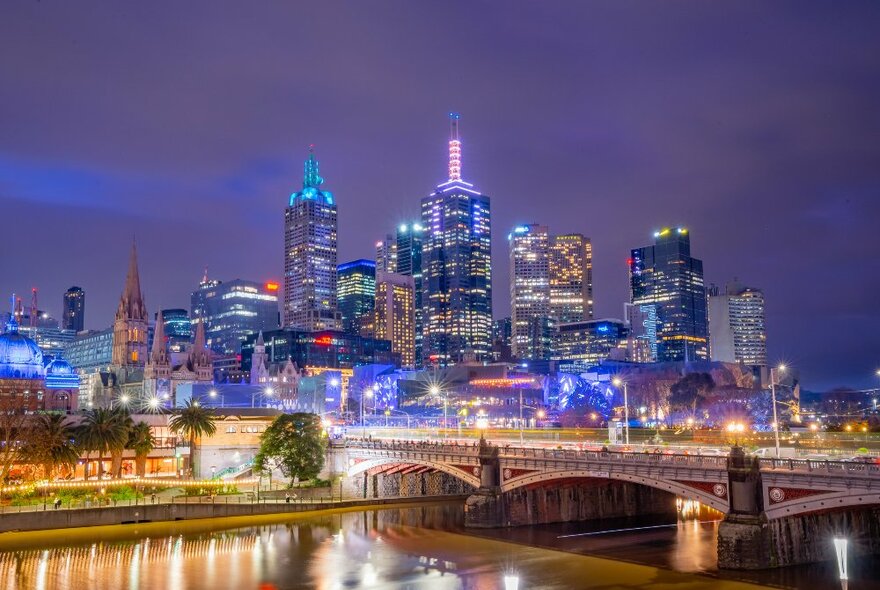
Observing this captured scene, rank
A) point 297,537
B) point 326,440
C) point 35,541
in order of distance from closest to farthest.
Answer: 1. point 35,541
2. point 297,537
3. point 326,440

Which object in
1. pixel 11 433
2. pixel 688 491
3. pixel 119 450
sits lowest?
pixel 688 491

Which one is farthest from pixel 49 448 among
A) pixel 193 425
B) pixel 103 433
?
pixel 193 425

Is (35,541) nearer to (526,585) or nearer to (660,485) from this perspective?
(526,585)

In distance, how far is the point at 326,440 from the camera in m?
118

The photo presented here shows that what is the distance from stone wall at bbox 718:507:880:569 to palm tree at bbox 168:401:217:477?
77124mm

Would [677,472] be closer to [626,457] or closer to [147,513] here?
[626,457]

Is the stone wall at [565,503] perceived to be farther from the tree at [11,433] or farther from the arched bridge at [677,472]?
the tree at [11,433]

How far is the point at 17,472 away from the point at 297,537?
45.2 metres

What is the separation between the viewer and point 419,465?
104m

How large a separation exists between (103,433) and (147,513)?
22944 millimetres

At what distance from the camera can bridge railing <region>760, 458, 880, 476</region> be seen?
58.6 meters

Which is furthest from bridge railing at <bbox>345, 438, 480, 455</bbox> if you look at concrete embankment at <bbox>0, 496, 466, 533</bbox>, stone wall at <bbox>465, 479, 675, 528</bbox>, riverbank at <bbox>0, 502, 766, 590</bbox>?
riverbank at <bbox>0, 502, 766, 590</bbox>

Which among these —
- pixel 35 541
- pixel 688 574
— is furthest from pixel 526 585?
pixel 35 541

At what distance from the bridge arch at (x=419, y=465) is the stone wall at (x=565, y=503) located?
283 cm
